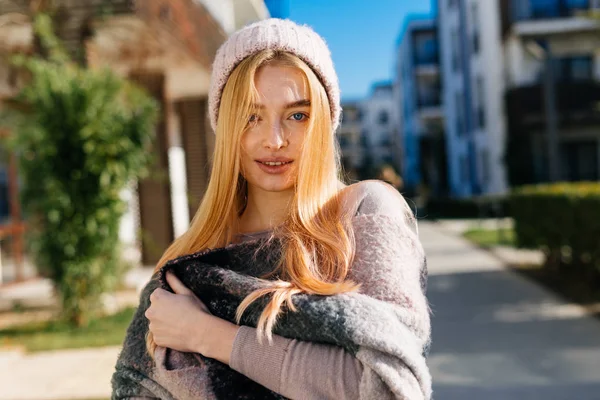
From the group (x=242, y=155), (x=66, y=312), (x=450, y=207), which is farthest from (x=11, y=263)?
(x=450, y=207)

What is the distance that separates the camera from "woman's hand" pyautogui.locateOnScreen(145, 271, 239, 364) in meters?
1.46

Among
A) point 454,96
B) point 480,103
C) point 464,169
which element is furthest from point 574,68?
point 454,96

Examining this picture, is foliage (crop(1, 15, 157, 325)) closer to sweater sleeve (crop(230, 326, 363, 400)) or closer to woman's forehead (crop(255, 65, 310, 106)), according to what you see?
woman's forehead (crop(255, 65, 310, 106))

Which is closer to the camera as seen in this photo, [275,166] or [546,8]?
[275,166]

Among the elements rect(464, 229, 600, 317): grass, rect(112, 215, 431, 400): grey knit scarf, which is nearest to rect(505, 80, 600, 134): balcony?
rect(464, 229, 600, 317): grass

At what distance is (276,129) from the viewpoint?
5.30 ft

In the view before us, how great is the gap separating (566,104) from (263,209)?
73.8 ft

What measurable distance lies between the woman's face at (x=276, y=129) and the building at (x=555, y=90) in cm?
2148

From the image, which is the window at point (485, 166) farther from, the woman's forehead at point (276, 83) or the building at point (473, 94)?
the woman's forehead at point (276, 83)

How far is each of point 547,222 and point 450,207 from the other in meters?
19.3

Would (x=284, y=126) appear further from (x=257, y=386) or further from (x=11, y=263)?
(x=11, y=263)

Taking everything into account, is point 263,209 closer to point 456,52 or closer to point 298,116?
point 298,116

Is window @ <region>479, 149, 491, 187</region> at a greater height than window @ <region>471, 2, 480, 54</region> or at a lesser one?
lesser

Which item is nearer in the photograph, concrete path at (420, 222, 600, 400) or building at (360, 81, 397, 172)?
concrete path at (420, 222, 600, 400)
